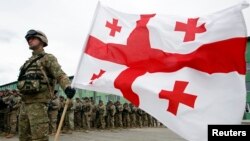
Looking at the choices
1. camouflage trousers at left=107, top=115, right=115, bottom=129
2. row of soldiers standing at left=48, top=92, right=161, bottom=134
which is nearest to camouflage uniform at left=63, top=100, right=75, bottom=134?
row of soldiers standing at left=48, top=92, right=161, bottom=134

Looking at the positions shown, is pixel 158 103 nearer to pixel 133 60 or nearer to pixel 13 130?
pixel 133 60

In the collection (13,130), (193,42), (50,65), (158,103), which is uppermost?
(193,42)

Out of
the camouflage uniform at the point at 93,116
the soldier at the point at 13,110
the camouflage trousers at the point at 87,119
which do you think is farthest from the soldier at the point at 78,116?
the soldier at the point at 13,110

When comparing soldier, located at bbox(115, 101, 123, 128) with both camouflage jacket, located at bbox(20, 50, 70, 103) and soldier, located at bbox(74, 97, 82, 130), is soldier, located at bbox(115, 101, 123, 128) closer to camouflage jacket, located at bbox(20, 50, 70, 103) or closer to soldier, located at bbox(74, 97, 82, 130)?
soldier, located at bbox(74, 97, 82, 130)

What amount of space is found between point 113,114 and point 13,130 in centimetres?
720

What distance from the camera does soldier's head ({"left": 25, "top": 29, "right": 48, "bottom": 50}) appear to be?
4.70 meters

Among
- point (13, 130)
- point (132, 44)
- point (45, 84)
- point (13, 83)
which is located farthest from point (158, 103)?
point (13, 83)

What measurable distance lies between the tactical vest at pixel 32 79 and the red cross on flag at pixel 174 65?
413 mm

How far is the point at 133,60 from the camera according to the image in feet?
15.6

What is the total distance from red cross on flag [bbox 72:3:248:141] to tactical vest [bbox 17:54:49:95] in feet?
1.36

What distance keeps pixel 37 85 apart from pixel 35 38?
592 mm

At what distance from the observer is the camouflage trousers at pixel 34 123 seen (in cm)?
450

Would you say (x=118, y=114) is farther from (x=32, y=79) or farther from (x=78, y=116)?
(x=32, y=79)

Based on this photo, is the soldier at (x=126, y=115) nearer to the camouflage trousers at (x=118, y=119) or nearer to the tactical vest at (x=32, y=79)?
the camouflage trousers at (x=118, y=119)
